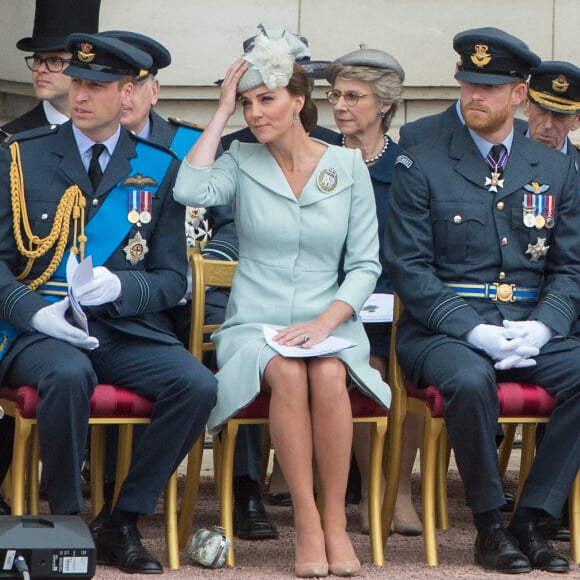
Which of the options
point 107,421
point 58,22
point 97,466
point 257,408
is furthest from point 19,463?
point 58,22

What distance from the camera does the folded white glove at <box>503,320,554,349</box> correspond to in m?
5.90

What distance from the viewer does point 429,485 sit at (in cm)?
583

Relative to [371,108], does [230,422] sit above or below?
below

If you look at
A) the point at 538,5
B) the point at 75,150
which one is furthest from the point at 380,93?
the point at 538,5

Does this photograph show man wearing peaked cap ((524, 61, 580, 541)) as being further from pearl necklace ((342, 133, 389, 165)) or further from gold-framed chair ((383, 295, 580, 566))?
gold-framed chair ((383, 295, 580, 566))

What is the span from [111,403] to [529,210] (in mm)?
1593

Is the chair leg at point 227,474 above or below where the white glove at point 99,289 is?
below

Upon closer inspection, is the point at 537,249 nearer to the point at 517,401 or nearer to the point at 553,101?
the point at 517,401

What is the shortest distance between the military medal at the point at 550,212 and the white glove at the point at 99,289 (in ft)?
4.92

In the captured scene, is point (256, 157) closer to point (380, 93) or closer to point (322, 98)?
point (380, 93)

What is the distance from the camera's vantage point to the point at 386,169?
6.66 m

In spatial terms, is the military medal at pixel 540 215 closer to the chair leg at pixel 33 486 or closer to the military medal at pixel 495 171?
the military medal at pixel 495 171

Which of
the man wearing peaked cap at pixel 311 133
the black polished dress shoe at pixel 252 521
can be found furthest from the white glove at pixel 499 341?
the man wearing peaked cap at pixel 311 133

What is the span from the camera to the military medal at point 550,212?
615 centimetres
